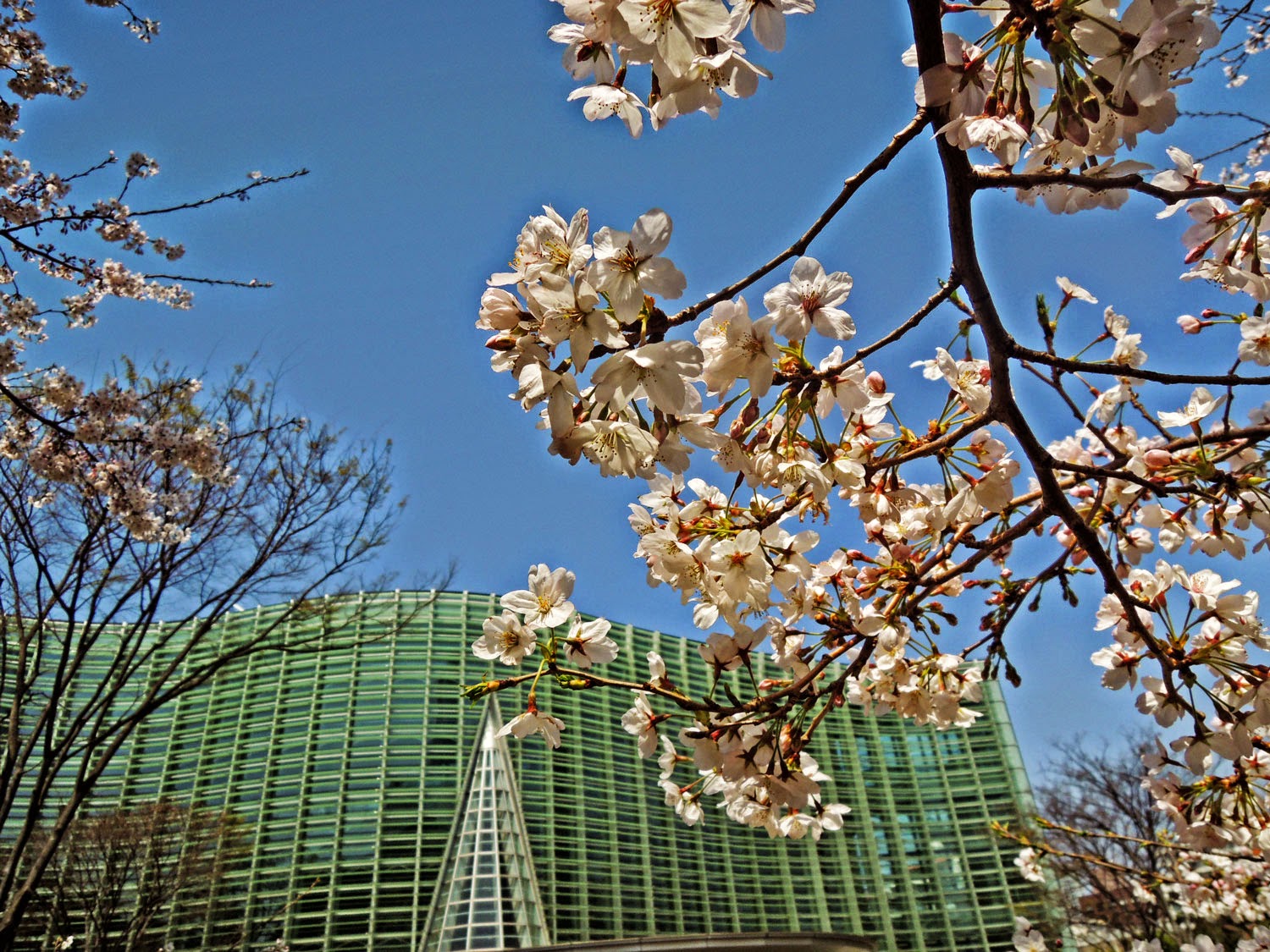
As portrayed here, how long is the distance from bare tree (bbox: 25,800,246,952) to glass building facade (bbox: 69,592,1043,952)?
386 mm

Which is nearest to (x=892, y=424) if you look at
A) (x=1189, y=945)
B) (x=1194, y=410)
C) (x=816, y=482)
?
(x=816, y=482)

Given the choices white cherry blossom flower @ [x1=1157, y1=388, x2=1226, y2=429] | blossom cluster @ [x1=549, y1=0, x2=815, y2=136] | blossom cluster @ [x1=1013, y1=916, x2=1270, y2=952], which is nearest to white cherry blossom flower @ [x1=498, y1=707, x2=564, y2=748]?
blossom cluster @ [x1=549, y1=0, x2=815, y2=136]

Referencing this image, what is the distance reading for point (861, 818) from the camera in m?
16.0

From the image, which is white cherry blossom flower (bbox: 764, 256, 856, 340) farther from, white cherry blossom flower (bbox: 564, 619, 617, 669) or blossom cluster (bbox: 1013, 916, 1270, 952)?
blossom cluster (bbox: 1013, 916, 1270, 952)

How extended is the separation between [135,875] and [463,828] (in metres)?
4.23

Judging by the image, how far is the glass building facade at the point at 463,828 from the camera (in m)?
10.4

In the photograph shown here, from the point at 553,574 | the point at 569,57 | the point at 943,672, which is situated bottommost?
the point at 943,672

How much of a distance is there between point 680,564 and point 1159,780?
169cm

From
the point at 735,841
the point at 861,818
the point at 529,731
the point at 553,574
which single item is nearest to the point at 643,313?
the point at 553,574

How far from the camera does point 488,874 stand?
10836mm

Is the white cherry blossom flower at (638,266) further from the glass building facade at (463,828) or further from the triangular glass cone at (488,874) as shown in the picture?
the triangular glass cone at (488,874)

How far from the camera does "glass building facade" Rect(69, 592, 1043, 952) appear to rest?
409 inches

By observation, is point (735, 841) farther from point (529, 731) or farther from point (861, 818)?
point (529, 731)

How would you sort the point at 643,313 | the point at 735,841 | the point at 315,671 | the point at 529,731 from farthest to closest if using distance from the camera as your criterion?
the point at 735,841, the point at 315,671, the point at 529,731, the point at 643,313
